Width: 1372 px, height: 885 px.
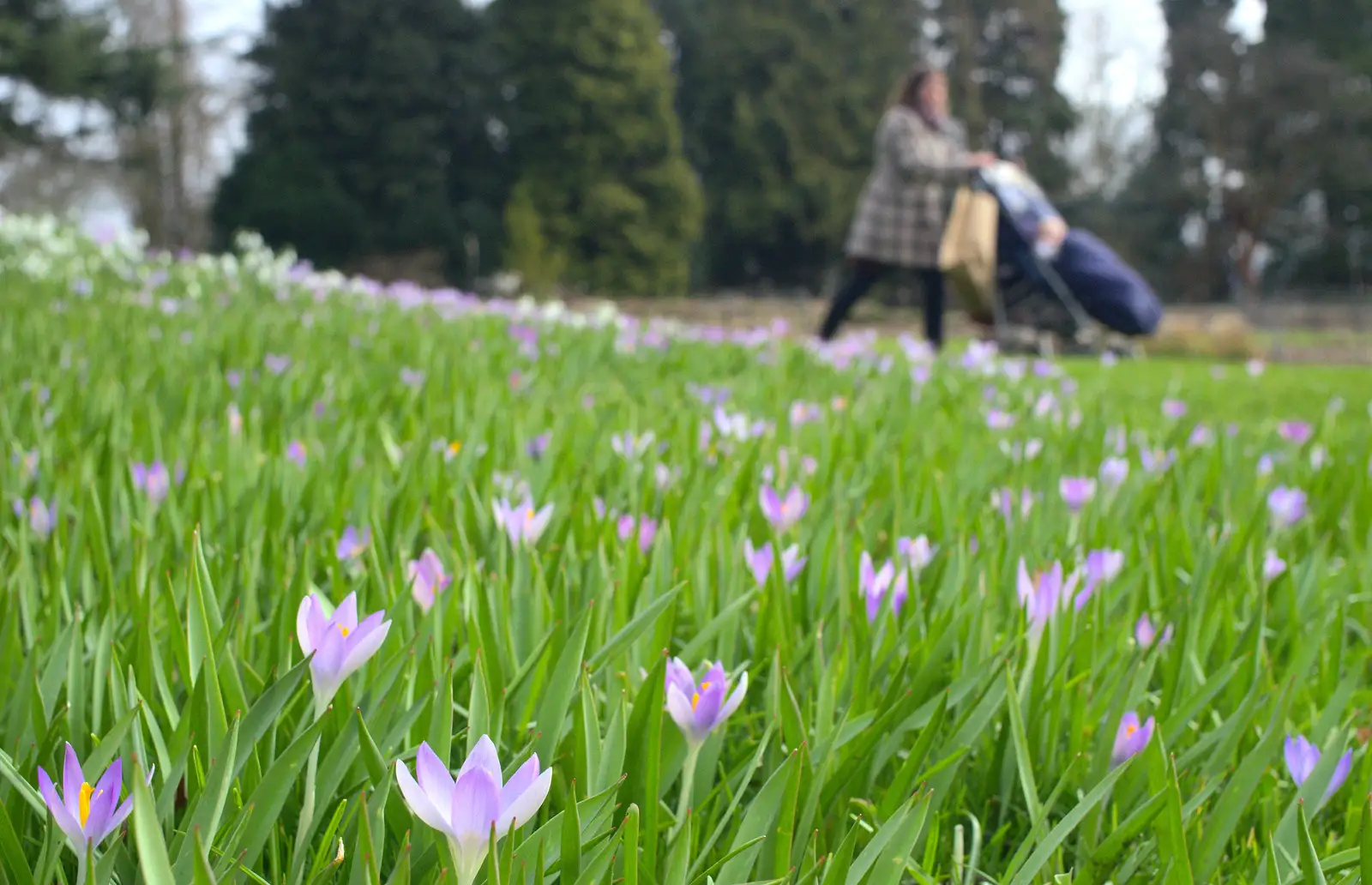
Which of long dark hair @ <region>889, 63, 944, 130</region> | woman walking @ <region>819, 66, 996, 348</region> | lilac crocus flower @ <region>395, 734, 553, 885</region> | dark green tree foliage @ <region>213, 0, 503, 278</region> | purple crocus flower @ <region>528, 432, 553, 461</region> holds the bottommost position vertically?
purple crocus flower @ <region>528, 432, 553, 461</region>

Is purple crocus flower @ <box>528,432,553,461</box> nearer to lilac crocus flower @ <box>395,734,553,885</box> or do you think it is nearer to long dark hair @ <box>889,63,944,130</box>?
lilac crocus flower @ <box>395,734,553,885</box>

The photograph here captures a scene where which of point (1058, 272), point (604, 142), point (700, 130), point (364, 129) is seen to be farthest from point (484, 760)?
point (700, 130)

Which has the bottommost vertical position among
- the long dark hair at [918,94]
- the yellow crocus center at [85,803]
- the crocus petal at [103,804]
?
the yellow crocus center at [85,803]

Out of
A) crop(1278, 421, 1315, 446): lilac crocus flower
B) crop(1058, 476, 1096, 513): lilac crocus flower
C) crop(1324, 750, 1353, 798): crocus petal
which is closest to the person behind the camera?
crop(1324, 750, 1353, 798): crocus petal

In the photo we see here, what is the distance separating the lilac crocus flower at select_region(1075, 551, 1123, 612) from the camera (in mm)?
1264

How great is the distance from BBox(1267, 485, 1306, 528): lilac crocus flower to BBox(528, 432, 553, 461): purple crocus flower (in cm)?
121

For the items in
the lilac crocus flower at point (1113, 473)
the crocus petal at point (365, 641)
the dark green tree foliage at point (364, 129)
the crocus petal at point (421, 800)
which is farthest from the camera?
the dark green tree foliage at point (364, 129)

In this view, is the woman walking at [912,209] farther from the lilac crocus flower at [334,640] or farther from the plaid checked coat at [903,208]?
the lilac crocus flower at [334,640]

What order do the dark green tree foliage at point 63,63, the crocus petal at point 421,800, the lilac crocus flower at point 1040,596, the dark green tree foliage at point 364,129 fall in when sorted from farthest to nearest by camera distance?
the dark green tree foliage at point 364,129, the dark green tree foliage at point 63,63, the lilac crocus flower at point 1040,596, the crocus petal at point 421,800

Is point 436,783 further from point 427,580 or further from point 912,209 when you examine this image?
point 912,209

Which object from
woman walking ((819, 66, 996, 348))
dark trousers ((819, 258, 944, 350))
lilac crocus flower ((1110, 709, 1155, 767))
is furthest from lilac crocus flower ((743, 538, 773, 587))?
woman walking ((819, 66, 996, 348))

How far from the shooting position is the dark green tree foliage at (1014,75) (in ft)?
88.9

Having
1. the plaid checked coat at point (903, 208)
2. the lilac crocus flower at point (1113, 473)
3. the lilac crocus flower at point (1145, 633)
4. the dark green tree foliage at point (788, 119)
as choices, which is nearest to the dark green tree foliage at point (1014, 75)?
the dark green tree foliage at point (788, 119)

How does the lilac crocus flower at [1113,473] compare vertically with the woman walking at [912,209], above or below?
below
